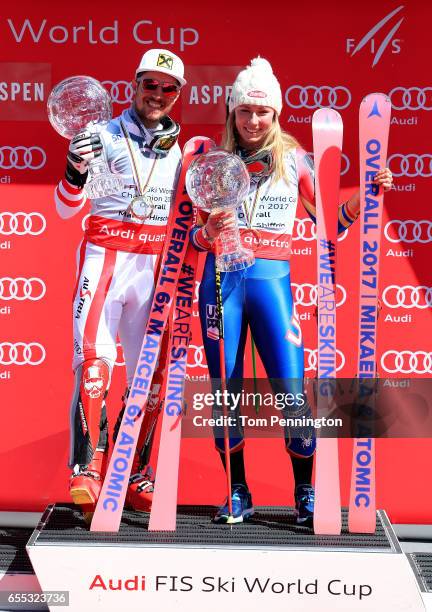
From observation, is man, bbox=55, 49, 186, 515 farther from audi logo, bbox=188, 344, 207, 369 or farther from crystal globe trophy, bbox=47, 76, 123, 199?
audi logo, bbox=188, 344, 207, 369

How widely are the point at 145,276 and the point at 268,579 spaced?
1324mm

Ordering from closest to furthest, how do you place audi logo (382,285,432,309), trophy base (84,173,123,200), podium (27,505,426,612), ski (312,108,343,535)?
podium (27,505,426,612) → trophy base (84,173,123,200) → ski (312,108,343,535) → audi logo (382,285,432,309)

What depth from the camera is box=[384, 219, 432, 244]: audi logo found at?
505 centimetres

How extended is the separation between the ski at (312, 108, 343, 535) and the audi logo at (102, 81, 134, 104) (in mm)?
1250

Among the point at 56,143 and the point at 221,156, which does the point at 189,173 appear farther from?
the point at 56,143

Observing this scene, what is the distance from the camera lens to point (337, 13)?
4.97m

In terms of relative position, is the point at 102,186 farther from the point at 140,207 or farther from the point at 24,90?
the point at 24,90

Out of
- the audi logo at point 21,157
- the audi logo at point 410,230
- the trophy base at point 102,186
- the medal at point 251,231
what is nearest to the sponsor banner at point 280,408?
the medal at point 251,231

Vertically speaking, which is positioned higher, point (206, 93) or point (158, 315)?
point (206, 93)

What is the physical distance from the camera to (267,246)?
4.18 m

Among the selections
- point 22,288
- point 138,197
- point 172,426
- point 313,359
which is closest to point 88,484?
point 172,426

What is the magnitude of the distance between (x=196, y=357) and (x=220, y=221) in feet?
4.55

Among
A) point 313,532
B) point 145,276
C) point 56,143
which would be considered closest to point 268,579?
point 313,532

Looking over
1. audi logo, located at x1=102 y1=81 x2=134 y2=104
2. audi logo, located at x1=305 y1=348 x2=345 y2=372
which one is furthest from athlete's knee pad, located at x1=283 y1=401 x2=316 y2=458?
audi logo, located at x1=102 y1=81 x2=134 y2=104
